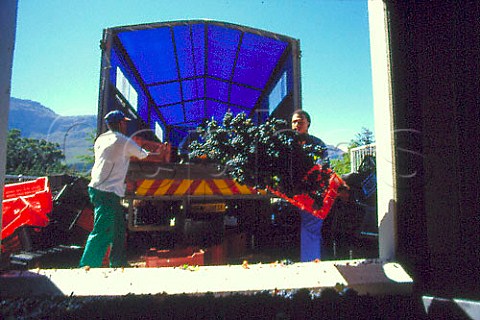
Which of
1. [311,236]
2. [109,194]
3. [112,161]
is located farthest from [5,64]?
[311,236]

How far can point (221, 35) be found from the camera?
19.0 ft

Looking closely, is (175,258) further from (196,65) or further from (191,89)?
(191,89)

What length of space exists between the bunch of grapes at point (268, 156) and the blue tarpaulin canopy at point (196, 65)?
3.17 m

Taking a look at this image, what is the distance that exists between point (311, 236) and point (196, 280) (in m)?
1.56

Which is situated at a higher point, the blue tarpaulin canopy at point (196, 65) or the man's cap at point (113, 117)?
the blue tarpaulin canopy at point (196, 65)

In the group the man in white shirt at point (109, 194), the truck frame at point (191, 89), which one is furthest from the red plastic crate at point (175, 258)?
the truck frame at point (191, 89)

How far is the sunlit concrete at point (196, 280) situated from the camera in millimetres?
1765

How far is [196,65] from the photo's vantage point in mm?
7527

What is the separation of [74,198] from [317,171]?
13.9ft

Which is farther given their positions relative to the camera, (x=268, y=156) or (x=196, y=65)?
(x=196, y=65)

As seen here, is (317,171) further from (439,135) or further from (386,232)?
(439,135)

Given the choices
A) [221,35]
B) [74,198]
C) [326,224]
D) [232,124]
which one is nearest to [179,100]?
[221,35]

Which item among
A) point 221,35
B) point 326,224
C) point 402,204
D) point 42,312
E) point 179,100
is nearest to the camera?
point 42,312

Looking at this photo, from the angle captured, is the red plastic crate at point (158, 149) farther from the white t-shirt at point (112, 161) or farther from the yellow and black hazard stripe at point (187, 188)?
the white t-shirt at point (112, 161)
